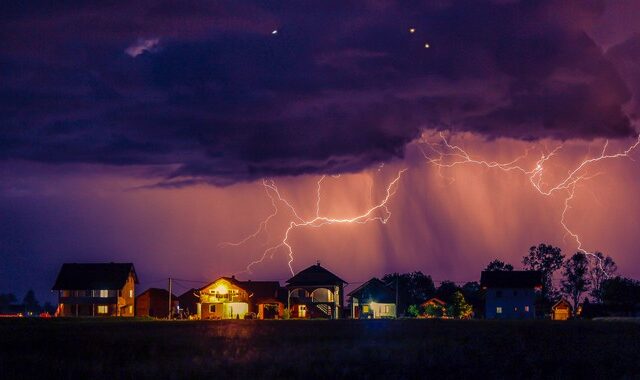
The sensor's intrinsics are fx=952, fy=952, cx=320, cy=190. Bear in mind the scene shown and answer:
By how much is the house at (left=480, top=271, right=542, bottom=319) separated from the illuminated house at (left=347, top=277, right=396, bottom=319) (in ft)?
44.6

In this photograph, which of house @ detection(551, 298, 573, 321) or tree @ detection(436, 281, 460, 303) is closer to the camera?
house @ detection(551, 298, 573, 321)

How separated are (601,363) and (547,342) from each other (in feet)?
37.1

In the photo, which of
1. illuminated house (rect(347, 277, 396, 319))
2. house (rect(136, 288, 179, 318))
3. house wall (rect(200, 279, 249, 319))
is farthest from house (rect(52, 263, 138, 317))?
illuminated house (rect(347, 277, 396, 319))

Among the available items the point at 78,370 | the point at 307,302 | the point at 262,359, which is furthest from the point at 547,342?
the point at 307,302

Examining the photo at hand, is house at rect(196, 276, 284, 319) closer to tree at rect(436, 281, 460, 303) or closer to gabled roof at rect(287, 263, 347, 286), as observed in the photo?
gabled roof at rect(287, 263, 347, 286)

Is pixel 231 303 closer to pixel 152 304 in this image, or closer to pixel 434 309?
pixel 152 304

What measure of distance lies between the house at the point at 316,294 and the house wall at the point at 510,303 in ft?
62.3

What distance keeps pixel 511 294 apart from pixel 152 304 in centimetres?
4666

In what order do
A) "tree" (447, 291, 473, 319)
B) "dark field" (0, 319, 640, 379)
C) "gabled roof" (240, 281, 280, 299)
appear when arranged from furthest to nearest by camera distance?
"gabled roof" (240, 281, 280, 299), "tree" (447, 291, 473, 319), "dark field" (0, 319, 640, 379)

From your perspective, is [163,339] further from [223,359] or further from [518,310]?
[518,310]

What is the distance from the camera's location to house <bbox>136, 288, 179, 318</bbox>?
125 meters

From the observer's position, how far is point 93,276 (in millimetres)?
117062

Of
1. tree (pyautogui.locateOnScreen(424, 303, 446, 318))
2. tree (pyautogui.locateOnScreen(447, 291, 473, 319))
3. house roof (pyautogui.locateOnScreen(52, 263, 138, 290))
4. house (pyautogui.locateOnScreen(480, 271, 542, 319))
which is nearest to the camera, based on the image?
tree (pyautogui.locateOnScreen(447, 291, 473, 319))

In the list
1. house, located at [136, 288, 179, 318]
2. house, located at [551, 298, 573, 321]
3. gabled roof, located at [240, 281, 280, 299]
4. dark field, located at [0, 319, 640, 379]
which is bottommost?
dark field, located at [0, 319, 640, 379]
